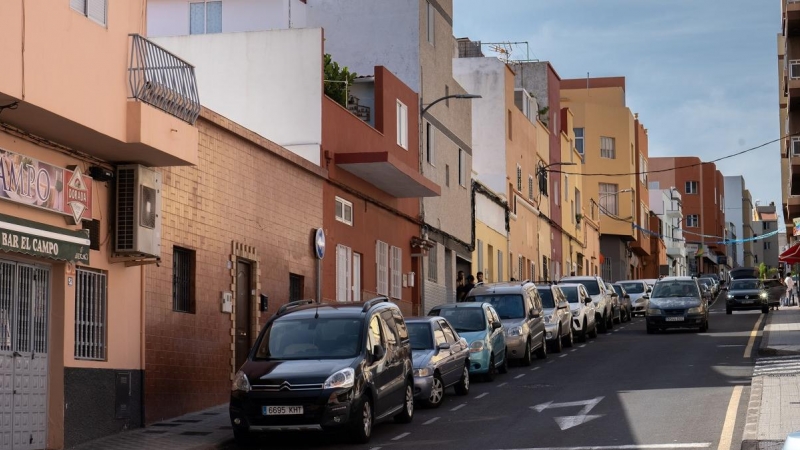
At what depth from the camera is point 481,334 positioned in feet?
82.1

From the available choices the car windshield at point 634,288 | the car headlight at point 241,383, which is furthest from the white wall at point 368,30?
the car windshield at point 634,288

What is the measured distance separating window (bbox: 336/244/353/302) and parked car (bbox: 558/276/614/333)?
41.0ft

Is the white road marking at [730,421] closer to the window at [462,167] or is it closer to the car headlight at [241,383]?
the car headlight at [241,383]

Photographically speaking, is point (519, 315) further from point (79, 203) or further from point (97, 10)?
point (97, 10)

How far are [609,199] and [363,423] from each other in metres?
68.8

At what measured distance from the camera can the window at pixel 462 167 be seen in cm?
4103

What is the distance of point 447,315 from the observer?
85.1 ft

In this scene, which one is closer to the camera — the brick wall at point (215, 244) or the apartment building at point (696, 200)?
the brick wall at point (215, 244)

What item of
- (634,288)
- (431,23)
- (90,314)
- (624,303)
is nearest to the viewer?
(90,314)

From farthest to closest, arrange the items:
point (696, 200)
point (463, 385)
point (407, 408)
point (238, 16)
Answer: point (696, 200) → point (238, 16) → point (463, 385) → point (407, 408)

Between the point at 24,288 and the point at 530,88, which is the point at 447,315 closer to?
the point at 24,288

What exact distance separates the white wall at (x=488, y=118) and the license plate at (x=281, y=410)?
112ft

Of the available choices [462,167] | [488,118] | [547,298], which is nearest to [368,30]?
[462,167]

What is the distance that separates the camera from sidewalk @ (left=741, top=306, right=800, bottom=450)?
15094mm
